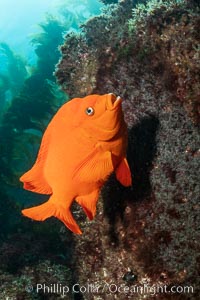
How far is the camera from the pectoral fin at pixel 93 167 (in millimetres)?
2137

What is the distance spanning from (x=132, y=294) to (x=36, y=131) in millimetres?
4969

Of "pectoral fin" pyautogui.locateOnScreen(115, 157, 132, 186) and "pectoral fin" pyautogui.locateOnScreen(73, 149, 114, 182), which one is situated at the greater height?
"pectoral fin" pyautogui.locateOnScreen(73, 149, 114, 182)

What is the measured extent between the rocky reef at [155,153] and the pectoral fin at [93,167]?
0.72 metres

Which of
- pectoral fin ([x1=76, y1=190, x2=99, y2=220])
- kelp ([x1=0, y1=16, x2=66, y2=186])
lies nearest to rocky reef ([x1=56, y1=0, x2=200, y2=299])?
pectoral fin ([x1=76, y1=190, x2=99, y2=220])

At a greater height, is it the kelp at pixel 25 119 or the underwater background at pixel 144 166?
the underwater background at pixel 144 166

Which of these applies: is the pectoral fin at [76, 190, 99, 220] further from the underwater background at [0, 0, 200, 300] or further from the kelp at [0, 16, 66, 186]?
the kelp at [0, 16, 66, 186]

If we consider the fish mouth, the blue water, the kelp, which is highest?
the fish mouth

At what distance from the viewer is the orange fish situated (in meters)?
2.06

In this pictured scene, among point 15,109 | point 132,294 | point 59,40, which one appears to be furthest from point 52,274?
point 59,40

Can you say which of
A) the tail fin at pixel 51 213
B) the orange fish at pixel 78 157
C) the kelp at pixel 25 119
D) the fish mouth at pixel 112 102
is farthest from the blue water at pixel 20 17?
the fish mouth at pixel 112 102

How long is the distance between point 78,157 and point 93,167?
13 centimetres

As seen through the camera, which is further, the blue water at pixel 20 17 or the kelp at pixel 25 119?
the blue water at pixel 20 17

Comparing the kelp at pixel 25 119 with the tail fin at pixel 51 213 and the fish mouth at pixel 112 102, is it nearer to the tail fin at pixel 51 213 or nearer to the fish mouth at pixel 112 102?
the tail fin at pixel 51 213

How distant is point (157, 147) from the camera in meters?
Answer: 2.74
